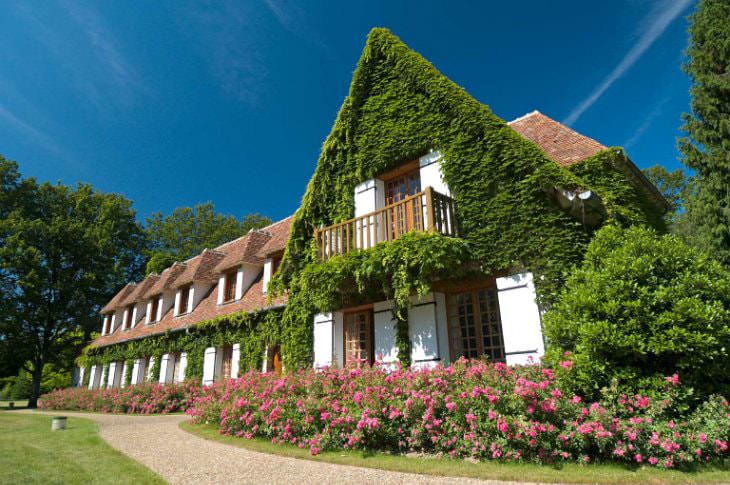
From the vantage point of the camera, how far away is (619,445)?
480cm

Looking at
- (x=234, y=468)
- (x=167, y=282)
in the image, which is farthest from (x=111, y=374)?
(x=234, y=468)

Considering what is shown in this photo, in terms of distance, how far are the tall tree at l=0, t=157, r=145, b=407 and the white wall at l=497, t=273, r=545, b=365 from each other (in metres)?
31.7

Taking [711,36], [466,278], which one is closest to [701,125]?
[711,36]

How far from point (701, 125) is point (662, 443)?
57.1ft

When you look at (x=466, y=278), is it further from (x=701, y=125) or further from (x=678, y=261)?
(x=701, y=125)

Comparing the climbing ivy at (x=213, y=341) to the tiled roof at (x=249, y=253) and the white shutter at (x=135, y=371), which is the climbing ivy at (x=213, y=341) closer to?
the white shutter at (x=135, y=371)

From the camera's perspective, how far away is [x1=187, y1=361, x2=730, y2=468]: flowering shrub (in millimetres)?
4809

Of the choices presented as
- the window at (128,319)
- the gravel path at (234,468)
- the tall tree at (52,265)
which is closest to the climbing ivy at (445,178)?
the gravel path at (234,468)

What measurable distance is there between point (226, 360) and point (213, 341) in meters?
0.90

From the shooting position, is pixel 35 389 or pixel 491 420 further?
pixel 35 389

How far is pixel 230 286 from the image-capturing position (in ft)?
58.1

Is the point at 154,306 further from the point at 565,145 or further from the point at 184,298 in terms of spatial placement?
the point at 565,145

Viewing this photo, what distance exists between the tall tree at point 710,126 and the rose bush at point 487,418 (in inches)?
562

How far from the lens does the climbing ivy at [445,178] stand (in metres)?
8.02
